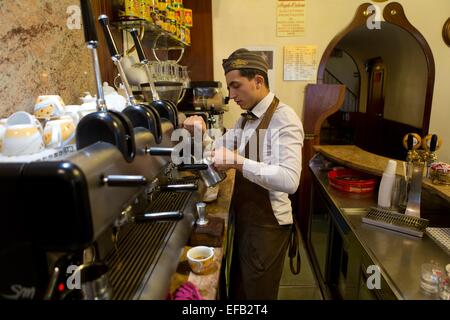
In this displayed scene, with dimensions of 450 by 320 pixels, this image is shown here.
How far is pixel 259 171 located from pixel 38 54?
100 centimetres

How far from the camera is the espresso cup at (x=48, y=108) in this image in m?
0.99

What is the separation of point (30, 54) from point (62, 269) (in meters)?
0.88

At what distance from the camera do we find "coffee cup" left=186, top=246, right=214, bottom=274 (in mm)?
1022

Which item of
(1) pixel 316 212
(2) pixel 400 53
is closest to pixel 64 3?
(1) pixel 316 212

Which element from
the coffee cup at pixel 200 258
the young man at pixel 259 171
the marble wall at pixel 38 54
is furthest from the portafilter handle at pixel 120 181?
the young man at pixel 259 171

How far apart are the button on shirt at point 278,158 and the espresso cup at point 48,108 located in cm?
77

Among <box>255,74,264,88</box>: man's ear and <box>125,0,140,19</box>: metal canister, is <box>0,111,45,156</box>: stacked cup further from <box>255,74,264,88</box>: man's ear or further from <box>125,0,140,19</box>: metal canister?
<box>125,0,140,19</box>: metal canister

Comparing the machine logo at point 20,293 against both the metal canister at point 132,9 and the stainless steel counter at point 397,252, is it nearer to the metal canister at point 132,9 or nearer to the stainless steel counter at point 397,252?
the stainless steel counter at point 397,252

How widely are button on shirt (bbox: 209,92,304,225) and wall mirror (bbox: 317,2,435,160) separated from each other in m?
2.36

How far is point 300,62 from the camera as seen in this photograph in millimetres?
3668

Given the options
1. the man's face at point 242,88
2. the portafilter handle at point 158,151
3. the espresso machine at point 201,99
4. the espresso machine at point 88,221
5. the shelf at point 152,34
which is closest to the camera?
the espresso machine at point 88,221

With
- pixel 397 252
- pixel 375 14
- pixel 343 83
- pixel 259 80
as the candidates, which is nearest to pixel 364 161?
pixel 397 252

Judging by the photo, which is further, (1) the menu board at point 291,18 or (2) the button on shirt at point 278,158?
(1) the menu board at point 291,18
